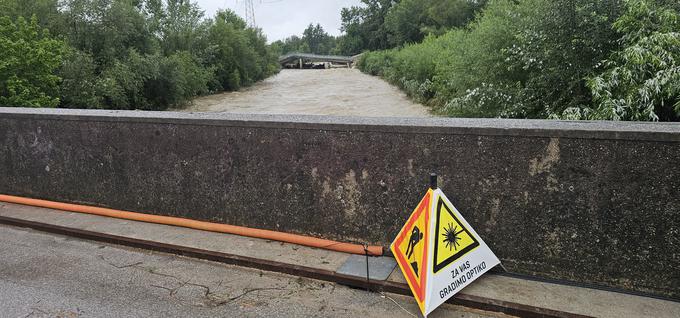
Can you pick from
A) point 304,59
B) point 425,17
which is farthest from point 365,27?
point 425,17

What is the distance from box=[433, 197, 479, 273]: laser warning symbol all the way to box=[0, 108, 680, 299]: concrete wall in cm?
27

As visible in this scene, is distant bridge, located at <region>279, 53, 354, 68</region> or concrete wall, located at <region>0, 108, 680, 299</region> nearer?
concrete wall, located at <region>0, 108, 680, 299</region>

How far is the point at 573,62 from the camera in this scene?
9.47m

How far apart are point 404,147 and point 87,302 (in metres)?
2.73

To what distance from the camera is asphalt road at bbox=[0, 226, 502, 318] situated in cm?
382

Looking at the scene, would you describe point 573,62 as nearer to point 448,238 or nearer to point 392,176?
point 392,176

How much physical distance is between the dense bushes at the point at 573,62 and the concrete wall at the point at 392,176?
456 centimetres

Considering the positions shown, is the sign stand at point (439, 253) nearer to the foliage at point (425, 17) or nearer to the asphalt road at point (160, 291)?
the asphalt road at point (160, 291)

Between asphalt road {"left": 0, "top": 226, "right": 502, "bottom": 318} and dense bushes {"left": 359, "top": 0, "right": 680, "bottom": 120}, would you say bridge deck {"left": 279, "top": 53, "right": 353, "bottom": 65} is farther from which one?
asphalt road {"left": 0, "top": 226, "right": 502, "bottom": 318}

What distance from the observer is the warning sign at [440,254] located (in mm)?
3688

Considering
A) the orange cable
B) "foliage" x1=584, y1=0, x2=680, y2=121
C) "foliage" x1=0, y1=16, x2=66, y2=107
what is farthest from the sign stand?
"foliage" x1=0, y1=16, x2=66, y2=107

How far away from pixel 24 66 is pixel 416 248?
13.6 meters

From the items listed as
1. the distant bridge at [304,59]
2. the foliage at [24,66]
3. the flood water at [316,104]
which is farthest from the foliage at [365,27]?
the foliage at [24,66]

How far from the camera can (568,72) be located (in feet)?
31.5
